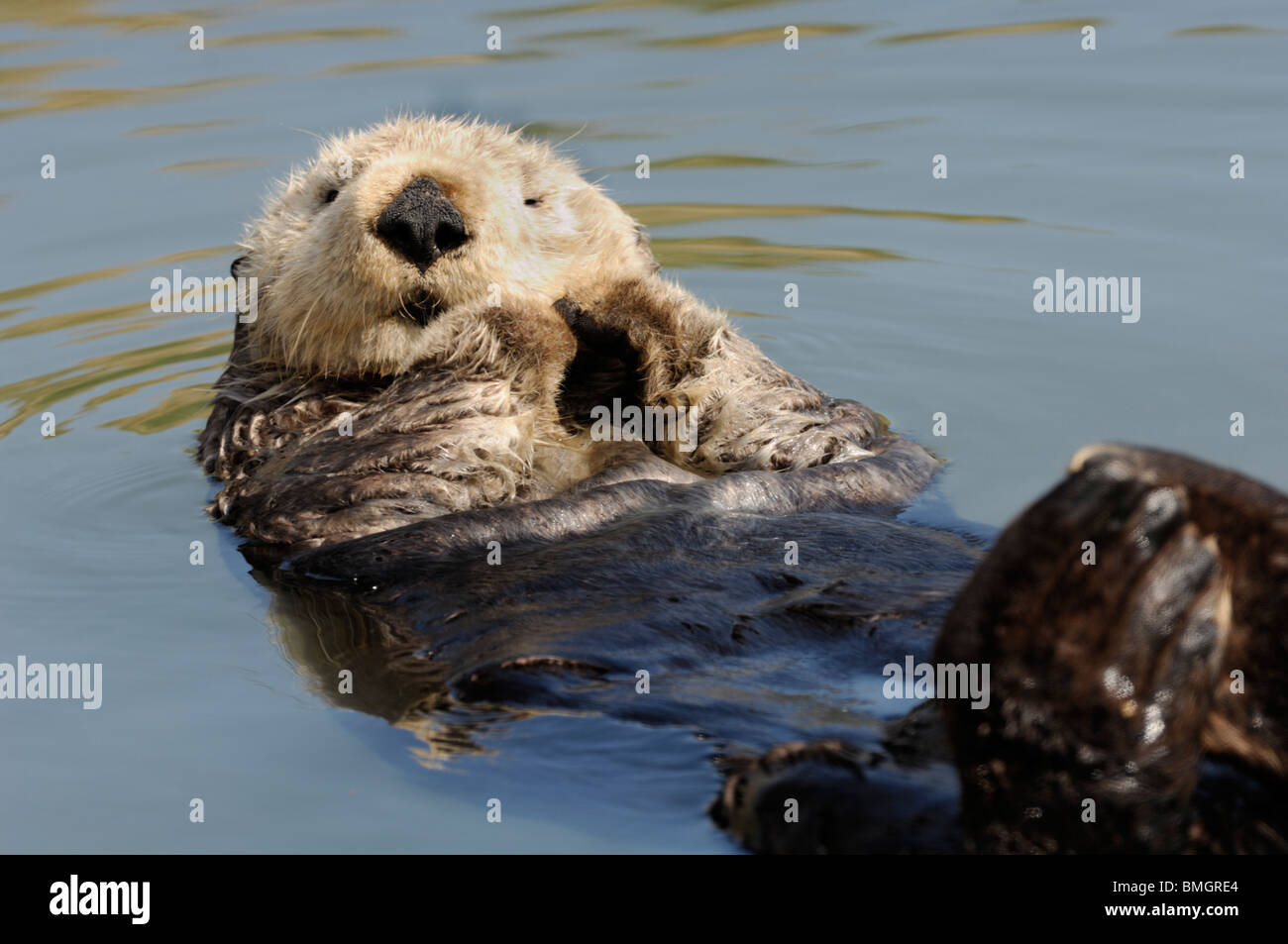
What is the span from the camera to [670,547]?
3.45 m

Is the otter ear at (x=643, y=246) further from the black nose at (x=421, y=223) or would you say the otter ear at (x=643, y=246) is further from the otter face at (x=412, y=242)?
the black nose at (x=421, y=223)

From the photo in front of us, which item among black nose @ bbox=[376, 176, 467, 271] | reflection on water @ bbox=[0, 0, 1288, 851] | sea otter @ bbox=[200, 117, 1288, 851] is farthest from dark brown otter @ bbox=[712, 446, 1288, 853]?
black nose @ bbox=[376, 176, 467, 271]

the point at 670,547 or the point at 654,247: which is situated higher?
the point at 654,247

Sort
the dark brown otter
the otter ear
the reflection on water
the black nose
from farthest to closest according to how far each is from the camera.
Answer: the otter ear < the black nose < the reflection on water < the dark brown otter

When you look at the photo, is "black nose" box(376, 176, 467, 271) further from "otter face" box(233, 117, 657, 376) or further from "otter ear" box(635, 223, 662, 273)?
"otter ear" box(635, 223, 662, 273)

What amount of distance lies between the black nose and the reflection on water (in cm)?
88

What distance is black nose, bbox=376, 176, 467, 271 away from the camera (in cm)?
362

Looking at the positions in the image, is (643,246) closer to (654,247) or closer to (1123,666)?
(654,247)

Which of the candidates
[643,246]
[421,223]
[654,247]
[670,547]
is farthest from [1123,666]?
[654,247]

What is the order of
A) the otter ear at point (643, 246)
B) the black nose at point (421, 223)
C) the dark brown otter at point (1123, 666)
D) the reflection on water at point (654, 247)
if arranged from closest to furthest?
the dark brown otter at point (1123, 666)
the reflection on water at point (654, 247)
the black nose at point (421, 223)
the otter ear at point (643, 246)

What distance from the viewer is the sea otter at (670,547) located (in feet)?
6.97

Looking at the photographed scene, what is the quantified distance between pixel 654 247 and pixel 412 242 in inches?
134

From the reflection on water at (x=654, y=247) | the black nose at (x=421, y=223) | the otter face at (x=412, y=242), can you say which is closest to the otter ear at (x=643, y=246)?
the otter face at (x=412, y=242)

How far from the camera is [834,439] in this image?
4.25 m
